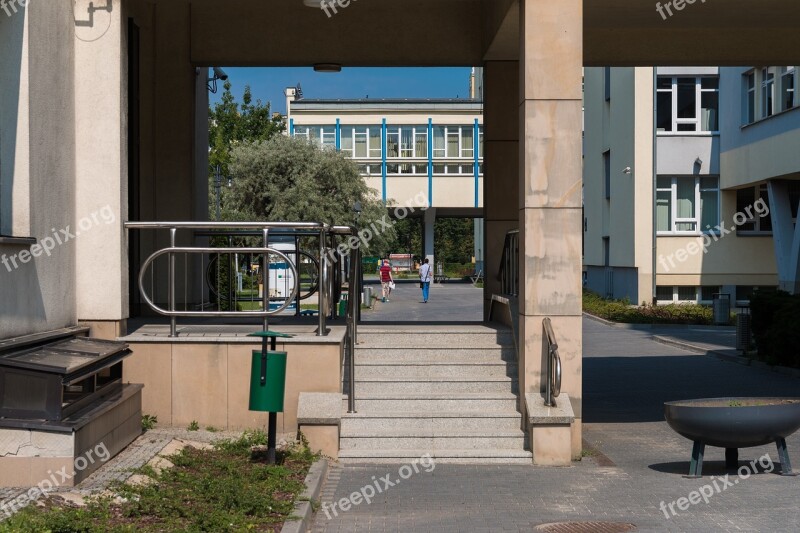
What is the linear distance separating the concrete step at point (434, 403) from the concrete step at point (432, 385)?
0.17m

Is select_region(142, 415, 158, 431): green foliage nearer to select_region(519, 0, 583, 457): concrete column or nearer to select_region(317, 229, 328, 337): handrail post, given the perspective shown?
select_region(317, 229, 328, 337): handrail post

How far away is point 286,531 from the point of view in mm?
7199

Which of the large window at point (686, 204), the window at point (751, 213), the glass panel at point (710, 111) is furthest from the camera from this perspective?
the large window at point (686, 204)

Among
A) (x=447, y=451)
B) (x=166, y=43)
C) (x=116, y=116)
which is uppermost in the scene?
(x=166, y=43)

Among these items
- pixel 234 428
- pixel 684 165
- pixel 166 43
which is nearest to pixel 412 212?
pixel 684 165

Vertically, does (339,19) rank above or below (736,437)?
above

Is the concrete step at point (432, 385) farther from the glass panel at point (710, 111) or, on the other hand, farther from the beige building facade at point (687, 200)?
the glass panel at point (710, 111)

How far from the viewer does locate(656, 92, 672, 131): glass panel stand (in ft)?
128

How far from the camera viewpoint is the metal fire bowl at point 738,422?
960cm

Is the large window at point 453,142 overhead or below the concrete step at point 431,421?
overhead

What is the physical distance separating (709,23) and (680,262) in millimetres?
24757

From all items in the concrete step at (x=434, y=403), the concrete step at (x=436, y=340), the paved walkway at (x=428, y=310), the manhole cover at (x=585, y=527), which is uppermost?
the concrete step at (x=436, y=340)

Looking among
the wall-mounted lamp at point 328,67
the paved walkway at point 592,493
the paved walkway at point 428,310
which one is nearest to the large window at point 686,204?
the paved walkway at point 428,310

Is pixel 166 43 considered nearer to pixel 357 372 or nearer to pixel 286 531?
pixel 357 372
